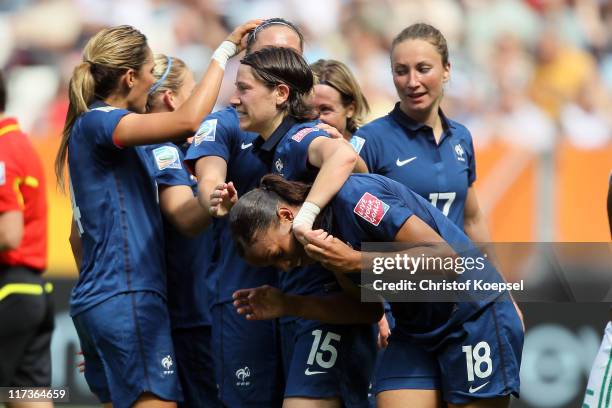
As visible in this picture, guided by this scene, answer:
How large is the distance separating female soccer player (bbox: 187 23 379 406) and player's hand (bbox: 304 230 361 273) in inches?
18.0

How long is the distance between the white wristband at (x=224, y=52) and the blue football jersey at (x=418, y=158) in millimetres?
987

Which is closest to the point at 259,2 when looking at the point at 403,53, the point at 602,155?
the point at 602,155

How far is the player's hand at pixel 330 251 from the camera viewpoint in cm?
421

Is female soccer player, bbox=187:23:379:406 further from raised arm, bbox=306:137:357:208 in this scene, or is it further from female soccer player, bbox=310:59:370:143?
female soccer player, bbox=310:59:370:143

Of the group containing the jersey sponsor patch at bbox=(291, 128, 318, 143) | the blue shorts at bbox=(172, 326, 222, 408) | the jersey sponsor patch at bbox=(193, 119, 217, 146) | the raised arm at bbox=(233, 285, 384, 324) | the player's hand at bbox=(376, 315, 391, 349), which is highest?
the jersey sponsor patch at bbox=(291, 128, 318, 143)

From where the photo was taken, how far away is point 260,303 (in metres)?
4.68

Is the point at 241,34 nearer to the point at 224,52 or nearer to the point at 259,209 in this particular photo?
the point at 224,52

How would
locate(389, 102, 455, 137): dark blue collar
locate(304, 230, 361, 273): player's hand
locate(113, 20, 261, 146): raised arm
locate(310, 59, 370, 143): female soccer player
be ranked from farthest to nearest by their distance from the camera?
locate(310, 59, 370, 143): female soccer player → locate(389, 102, 455, 137): dark blue collar → locate(113, 20, 261, 146): raised arm → locate(304, 230, 361, 273): player's hand

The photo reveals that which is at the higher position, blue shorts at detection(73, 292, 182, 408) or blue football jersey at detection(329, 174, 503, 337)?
blue football jersey at detection(329, 174, 503, 337)

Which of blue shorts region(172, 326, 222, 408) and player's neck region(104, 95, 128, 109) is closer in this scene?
player's neck region(104, 95, 128, 109)

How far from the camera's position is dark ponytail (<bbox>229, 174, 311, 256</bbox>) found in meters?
4.32

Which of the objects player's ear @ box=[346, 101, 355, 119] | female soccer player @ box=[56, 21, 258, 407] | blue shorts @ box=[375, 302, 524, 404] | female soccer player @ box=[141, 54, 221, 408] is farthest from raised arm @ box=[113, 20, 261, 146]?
player's ear @ box=[346, 101, 355, 119]

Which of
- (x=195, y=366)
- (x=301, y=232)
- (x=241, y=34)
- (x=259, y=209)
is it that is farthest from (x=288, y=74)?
(x=195, y=366)

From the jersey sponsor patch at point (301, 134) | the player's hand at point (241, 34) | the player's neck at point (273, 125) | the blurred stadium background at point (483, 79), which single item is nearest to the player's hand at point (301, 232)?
the jersey sponsor patch at point (301, 134)
